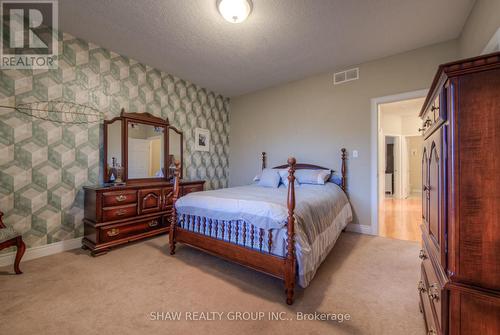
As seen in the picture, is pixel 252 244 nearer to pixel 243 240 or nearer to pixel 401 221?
pixel 243 240

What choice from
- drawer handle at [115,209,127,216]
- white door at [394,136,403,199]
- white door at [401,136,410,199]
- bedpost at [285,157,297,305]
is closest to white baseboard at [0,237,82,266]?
drawer handle at [115,209,127,216]

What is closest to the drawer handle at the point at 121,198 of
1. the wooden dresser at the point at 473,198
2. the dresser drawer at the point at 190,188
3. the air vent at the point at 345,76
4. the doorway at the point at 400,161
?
the dresser drawer at the point at 190,188

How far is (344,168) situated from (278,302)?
254 cm

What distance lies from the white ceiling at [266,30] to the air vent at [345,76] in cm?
17

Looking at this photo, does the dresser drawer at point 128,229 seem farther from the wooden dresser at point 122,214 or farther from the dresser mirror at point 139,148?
the dresser mirror at point 139,148

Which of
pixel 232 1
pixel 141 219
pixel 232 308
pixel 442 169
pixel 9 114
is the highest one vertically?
pixel 232 1

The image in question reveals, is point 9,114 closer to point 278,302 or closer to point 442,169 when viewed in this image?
point 278,302

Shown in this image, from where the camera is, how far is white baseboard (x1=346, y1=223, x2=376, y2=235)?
132 inches

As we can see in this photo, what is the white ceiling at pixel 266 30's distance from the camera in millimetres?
2191

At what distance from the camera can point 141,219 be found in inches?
116

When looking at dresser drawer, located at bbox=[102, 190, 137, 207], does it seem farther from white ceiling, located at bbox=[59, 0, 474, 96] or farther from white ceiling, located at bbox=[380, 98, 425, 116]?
white ceiling, located at bbox=[380, 98, 425, 116]

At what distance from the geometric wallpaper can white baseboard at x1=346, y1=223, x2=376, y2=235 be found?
386 centimetres

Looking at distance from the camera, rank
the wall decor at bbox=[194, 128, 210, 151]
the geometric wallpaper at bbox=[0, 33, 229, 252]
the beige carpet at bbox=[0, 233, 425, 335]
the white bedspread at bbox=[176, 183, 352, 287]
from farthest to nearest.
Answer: the wall decor at bbox=[194, 128, 210, 151] < the geometric wallpaper at bbox=[0, 33, 229, 252] < the white bedspread at bbox=[176, 183, 352, 287] < the beige carpet at bbox=[0, 233, 425, 335]

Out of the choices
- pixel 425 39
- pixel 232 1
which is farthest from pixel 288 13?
pixel 425 39
